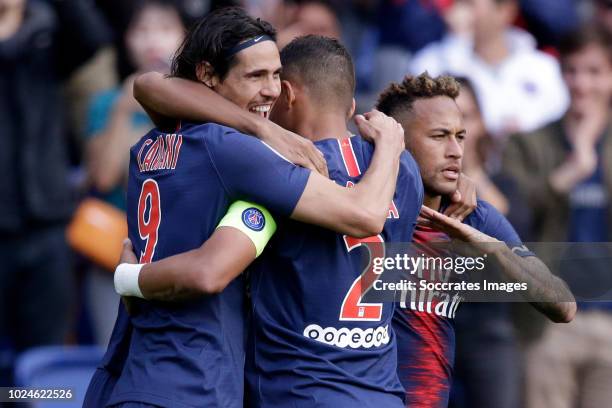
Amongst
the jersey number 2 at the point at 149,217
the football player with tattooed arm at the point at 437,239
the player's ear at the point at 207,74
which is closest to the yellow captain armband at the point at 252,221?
the jersey number 2 at the point at 149,217

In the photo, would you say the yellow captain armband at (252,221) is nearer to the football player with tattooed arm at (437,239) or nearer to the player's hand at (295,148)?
the player's hand at (295,148)

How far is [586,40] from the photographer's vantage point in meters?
8.12

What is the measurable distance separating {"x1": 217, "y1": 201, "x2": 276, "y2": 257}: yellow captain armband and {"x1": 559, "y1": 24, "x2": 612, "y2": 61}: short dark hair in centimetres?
415

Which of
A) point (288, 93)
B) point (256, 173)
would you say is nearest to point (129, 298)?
point (256, 173)

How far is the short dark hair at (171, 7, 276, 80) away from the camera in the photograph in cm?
470

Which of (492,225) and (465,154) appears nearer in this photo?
(492,225)

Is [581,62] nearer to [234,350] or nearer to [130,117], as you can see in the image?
[130,117]

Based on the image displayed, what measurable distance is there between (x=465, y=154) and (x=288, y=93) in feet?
10.0

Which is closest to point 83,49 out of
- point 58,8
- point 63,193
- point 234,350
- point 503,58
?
point 58,8

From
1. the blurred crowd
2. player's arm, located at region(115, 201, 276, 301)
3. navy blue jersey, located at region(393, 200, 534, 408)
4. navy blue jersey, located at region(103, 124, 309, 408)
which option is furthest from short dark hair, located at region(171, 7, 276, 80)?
the blurred crowd

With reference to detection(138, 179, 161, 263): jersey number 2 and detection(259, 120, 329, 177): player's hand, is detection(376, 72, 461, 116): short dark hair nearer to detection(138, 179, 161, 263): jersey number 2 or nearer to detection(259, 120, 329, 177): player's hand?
detection(259, 120, 329, 177): player's hand

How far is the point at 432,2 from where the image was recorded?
10.2 meters

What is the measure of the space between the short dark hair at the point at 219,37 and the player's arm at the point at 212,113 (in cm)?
9

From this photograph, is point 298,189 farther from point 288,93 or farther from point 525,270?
point 525,270
